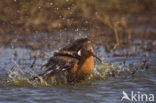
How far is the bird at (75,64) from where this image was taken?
7867 millimetres

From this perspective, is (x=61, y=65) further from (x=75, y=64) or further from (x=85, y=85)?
(x=85, y=85)

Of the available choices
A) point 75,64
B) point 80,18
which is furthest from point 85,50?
point 80,18

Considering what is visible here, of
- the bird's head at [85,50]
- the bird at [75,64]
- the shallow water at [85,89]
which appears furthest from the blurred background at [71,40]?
the bird's head at [85,50]

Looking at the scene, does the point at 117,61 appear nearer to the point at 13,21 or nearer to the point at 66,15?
the point at 66,15

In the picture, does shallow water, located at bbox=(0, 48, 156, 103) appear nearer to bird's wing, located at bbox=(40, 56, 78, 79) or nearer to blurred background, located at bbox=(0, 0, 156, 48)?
bird's wing, located at bbox=(40, 56, 78, 79)

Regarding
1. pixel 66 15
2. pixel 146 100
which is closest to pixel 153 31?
pixel 66 15

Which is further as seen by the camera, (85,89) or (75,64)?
(75,64)

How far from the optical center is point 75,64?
7.88 meters

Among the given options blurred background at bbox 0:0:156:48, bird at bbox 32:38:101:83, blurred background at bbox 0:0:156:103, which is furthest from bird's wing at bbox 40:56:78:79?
blurred background at bbox 0:0:156:48

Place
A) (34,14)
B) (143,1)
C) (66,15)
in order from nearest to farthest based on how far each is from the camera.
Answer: (66,15) < (34,14) < (143,1)

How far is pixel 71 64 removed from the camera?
7840 millimetres

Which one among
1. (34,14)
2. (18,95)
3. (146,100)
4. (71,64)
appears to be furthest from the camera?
(34,14)

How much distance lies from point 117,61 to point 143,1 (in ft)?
26.3

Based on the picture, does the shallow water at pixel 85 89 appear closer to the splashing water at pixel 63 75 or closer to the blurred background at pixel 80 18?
the splashing water at pixel 63 75
